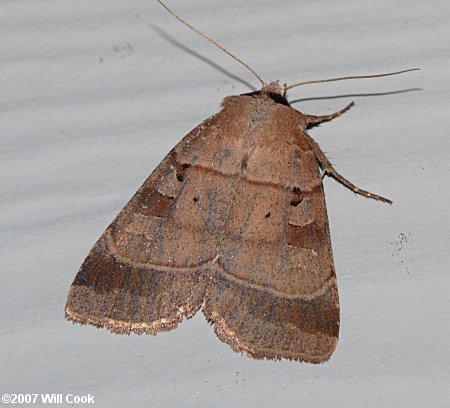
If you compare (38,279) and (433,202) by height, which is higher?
(433,202)

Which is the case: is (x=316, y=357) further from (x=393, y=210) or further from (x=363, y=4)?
(x=363, y=4)

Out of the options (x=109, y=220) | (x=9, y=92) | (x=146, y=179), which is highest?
(x=9, y=92)

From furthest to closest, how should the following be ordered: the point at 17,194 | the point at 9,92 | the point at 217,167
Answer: the point at 9,92, the point at 17,194, the point at 217,167

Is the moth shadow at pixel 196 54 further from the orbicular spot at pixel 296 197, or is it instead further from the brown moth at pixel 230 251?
the orbicular spot at pixel 296 197

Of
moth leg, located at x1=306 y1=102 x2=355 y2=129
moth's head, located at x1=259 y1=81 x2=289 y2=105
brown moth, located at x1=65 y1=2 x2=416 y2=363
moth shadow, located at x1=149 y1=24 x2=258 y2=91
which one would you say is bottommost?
brown moth, located at x1=65 y1=2 x2=416 y2=363

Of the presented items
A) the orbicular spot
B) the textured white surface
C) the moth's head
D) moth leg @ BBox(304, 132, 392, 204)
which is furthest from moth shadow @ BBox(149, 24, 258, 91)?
the orbicular spot

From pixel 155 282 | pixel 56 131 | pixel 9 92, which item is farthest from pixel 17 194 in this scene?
pixel 155 282

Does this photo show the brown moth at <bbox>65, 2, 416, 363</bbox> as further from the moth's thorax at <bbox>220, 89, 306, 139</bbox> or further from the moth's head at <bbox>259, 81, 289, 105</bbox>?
the moth's head at <bbox>259, 81, 289, 105</bbox>
